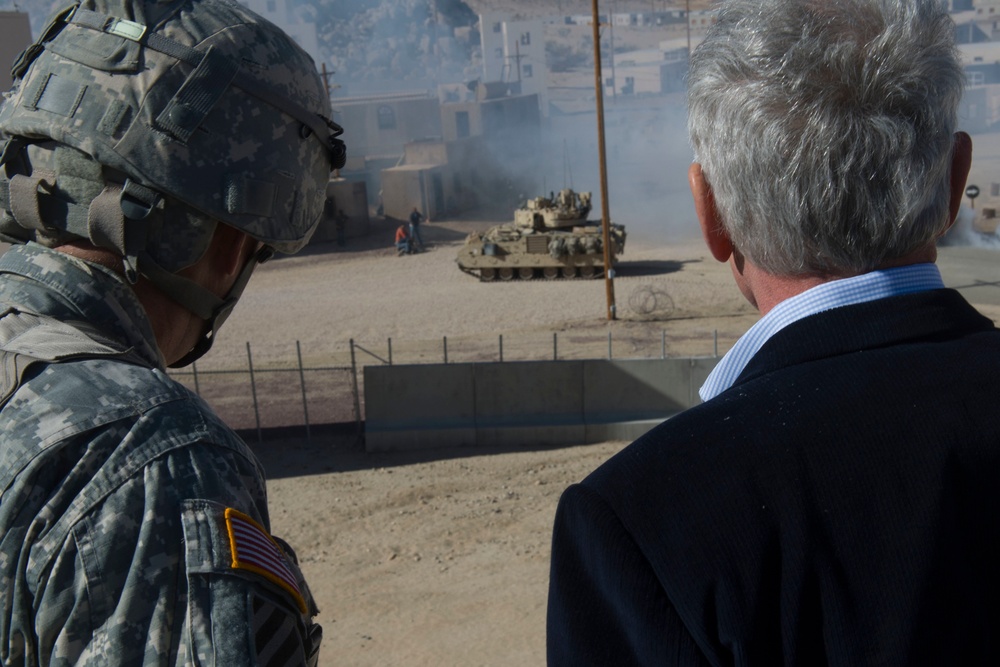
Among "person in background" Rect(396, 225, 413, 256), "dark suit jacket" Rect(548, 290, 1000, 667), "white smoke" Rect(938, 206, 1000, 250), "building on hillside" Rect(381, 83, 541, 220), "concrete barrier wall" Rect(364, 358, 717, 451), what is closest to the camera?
"dark suit jacket" Rect(548, 290, 1000, 667)

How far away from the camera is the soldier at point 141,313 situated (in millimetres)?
1860

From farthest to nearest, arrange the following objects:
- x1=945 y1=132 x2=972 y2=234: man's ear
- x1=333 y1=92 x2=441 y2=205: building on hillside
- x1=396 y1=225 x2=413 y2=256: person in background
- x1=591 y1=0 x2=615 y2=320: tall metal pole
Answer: x1=333 y1=92 x2=441 y2=205: building on hillside
x1=396 y1=225 x2=413 y2=256: person in background
x1=591 y1=0 x2=615 y2=320: tall metal pole
x1=945 y1=132 x2=972 y2=234: man's ear

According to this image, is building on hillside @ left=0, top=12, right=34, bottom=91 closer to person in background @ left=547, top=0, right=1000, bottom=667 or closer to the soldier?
the soldier

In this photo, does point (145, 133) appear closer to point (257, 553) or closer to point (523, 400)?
point (257, 553)

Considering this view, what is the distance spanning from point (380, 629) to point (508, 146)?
162 feet

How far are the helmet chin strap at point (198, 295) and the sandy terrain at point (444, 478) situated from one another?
6173mm

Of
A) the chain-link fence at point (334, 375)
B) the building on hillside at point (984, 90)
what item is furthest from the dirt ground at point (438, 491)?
the building on hillside at point (984, 90)

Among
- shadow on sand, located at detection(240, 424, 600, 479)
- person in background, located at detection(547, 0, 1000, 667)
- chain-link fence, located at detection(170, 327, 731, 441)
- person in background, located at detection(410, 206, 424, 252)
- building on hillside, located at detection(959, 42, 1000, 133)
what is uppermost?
person in background, located at detection(547, 0, 1000, 667)

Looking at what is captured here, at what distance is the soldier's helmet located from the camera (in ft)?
7.64

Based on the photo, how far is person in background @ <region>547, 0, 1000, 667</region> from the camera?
167 centimetres

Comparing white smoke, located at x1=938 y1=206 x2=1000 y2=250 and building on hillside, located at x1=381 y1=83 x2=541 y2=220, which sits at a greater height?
white smoke, located at x1=938 y1=206 x2=1000 y2=250

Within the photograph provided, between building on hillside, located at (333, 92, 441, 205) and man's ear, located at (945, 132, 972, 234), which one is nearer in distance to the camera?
man's ear, located at (945, 132, 972, 234)

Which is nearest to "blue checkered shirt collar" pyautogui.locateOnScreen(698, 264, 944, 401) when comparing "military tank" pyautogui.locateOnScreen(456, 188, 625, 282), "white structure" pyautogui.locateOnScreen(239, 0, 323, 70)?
"military tank" pyautogui.locateOnScreen(456, 188, 625, 282)

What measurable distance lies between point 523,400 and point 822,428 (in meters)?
12.4
